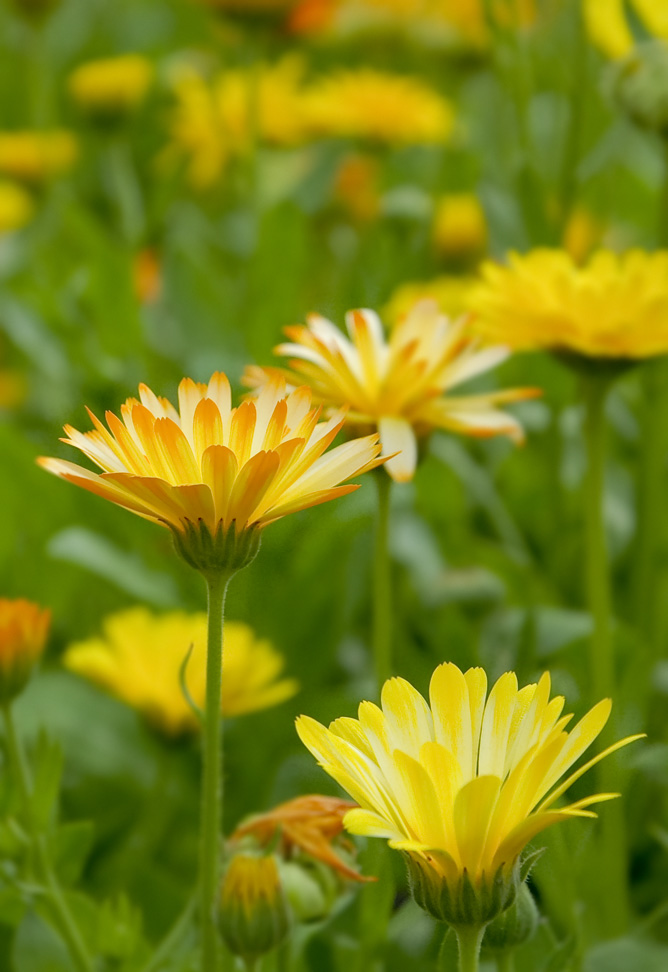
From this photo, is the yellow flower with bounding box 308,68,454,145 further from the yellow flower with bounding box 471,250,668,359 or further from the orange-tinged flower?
the orange-tinged flower

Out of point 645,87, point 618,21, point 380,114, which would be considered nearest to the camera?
point 645,87

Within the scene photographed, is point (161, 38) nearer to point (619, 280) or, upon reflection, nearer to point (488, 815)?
point (619, 280)

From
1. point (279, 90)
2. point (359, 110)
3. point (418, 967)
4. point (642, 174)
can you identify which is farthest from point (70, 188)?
point (418, 967)

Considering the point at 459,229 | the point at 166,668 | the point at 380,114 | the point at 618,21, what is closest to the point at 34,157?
the point at 380,114

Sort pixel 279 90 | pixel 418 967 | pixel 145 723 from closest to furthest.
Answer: pixel 418 967 < pixel 145 723 < pixel 279 90

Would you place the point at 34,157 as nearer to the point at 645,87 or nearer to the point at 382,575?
the point at 645,87

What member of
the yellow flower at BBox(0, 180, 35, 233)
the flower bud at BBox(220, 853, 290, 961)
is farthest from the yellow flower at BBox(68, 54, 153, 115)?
the flower bud at BBox(220, 853, 290, 961)
